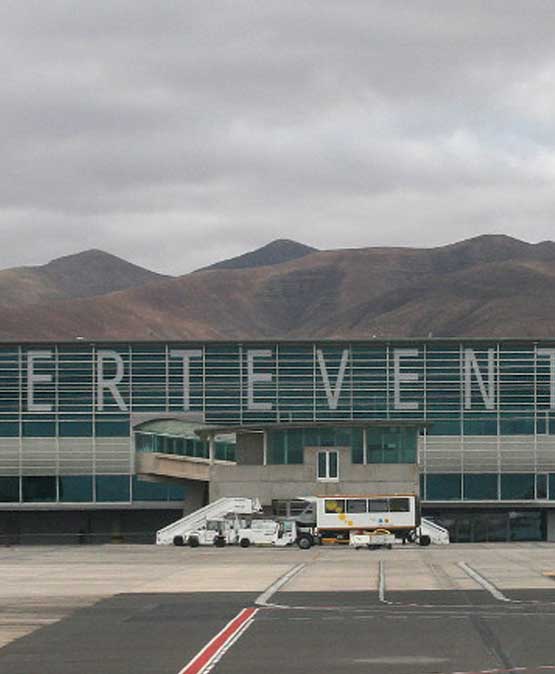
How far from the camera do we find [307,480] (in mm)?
106312

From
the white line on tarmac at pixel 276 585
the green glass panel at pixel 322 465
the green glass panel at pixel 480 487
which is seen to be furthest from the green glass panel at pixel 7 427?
the white line on tarmac at pixel 276 585

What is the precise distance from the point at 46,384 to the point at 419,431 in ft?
95.8

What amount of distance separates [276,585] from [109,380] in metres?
67.7

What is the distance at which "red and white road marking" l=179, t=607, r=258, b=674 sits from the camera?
28766 mm

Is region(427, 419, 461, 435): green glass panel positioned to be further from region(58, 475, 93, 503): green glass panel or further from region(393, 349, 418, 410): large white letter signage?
region(58, 475, 93, 503): green glass panel

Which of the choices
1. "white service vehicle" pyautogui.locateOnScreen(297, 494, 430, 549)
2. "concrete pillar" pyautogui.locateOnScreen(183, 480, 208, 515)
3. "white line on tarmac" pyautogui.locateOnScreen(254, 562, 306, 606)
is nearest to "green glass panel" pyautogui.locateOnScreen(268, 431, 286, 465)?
"concrete pillar" pyautogui.locateOnScreen(183, 480, 208, 515)

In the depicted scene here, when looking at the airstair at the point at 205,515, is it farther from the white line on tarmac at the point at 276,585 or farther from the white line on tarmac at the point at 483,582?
the white line on tarmac at the point at 483,582

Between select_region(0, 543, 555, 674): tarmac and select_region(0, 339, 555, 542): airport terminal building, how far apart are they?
47219 millimetres

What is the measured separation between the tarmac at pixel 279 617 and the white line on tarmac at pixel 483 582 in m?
0.08

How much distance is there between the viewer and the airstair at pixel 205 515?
9994cm

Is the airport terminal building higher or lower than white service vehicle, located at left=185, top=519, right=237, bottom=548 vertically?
higher

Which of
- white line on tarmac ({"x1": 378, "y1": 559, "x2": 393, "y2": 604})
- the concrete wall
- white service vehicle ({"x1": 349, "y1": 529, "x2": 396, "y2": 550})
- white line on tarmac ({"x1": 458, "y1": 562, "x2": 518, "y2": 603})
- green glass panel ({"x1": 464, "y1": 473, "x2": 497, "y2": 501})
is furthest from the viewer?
green glass panel ({"x1": 464, "y1": 473, "x2": 497, "y2": 501})

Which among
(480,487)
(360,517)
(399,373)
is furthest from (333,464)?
(480,487)

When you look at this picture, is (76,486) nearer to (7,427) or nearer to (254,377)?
(7,427)
